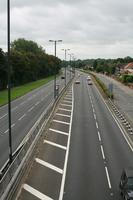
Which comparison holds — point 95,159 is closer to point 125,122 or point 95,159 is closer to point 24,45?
point 125,122

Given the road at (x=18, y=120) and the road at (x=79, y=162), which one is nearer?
the road at (x=79, y=162)

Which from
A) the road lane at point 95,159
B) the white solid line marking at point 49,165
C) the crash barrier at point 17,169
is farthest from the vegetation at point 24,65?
the white solid line marking at point 49,165

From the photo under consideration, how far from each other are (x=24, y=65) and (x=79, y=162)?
90670 mm

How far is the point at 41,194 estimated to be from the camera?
23.1 metres

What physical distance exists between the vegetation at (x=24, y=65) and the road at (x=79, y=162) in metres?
46.6

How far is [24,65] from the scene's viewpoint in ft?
392

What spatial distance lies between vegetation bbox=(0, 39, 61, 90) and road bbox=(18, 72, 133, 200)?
4655 centimetres

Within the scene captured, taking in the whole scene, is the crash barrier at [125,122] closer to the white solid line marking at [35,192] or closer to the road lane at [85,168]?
the road lane at [85,168]

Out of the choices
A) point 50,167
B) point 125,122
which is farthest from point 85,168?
point 125,122

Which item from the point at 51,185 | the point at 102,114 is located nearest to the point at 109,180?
the point at 51,185

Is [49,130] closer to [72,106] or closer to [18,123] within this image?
[18,123]

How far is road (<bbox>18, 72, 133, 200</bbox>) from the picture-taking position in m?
23.6

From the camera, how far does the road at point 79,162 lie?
23625mm

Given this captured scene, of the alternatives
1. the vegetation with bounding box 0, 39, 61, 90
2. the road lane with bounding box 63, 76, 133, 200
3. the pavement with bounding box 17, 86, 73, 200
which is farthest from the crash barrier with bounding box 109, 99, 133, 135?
the vegetation with bounding box 0, 39, 61, 90
